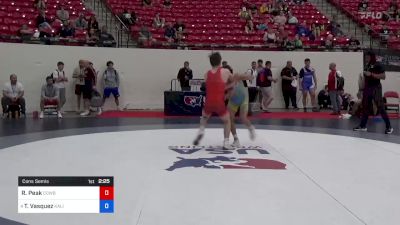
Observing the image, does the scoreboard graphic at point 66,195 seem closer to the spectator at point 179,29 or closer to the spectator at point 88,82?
the spectator at point 88,82

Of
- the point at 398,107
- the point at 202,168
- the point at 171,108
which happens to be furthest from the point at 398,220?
the point at 398,107

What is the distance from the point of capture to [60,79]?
1363cm

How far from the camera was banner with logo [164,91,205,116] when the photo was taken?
13.7 metres

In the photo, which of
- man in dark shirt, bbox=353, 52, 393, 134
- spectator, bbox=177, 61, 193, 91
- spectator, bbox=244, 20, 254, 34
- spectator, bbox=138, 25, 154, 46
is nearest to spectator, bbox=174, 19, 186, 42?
spectator, bbox=138, 25, 154, 46

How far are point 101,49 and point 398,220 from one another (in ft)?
40.0

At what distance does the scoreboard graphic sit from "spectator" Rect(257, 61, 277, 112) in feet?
37.7

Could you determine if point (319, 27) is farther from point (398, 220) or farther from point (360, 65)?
point (398, 220)

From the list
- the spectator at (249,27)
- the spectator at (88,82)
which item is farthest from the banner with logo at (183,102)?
the spectator at (249,27)

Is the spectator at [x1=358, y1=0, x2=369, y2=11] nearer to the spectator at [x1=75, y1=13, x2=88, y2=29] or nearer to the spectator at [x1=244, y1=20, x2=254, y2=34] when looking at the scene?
the spectator at [x1=244, y1=20, x2=254, y2=34]

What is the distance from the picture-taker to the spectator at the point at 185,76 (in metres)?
14.9

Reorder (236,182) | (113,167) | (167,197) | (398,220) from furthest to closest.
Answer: (113,167) < (236,182) < (167,197) < (398,220)

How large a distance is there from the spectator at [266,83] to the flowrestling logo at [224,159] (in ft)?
25.0

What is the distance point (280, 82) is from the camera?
16.1 metres

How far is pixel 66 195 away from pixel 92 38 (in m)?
11.8
